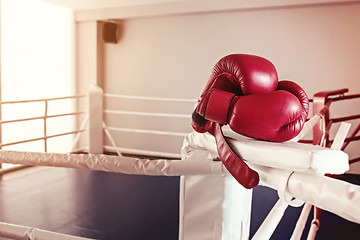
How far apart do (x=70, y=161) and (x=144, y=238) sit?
1192mm

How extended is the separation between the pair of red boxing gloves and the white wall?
358cm

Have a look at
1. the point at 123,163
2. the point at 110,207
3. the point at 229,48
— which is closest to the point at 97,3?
the point at 229,48

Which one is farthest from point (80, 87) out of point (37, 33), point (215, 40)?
point (215, 40)

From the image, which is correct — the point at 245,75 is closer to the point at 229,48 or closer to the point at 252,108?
the point at 252,108

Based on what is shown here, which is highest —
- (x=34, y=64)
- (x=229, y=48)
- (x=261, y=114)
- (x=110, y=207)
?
(x=229, y=48)

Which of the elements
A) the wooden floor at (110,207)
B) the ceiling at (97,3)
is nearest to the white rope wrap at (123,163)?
the wooden floor at (110,207)

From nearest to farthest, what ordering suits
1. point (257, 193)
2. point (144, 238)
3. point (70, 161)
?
point (70, 161) < point (144, 238) < point (257, 193)

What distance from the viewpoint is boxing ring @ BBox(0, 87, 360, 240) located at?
21.9 inches

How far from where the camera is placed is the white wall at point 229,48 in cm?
388

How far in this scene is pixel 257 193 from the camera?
118 inches

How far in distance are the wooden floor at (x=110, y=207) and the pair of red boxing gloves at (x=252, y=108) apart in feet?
4.86

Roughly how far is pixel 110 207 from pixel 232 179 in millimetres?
1874

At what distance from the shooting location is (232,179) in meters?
0.85

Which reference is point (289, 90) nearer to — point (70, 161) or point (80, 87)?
point (70, 161)
